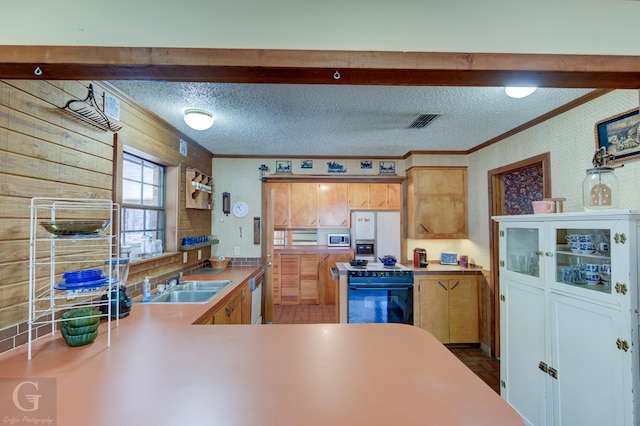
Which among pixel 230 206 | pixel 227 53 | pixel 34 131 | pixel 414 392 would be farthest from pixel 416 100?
pixel 230 206

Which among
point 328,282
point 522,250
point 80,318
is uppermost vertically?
point 522,250

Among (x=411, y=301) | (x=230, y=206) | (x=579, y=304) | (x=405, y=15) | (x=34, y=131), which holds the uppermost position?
(x=405, y=15)

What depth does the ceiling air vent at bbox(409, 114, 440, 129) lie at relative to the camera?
7.78 ft

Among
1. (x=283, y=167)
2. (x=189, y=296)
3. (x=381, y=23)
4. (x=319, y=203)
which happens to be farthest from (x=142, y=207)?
(x=319, y=203)

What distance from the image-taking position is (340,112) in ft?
7.52

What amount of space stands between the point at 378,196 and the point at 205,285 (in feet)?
12.0

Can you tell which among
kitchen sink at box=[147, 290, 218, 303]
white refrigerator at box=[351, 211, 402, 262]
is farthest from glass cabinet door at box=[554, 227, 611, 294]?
white refrigerator at box=[351, 211, 402, 262]

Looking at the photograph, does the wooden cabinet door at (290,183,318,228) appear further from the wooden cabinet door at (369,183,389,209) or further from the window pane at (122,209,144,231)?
the window pane at (122,209,144,231)

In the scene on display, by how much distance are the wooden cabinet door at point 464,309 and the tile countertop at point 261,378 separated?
7.04 feet

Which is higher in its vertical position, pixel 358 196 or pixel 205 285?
pixel 358 196

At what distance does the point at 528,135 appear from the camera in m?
2.54

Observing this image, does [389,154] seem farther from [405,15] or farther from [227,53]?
[227,53]

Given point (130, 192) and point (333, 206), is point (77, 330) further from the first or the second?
point (333, 206)

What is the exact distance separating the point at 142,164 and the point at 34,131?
3.58 ft
